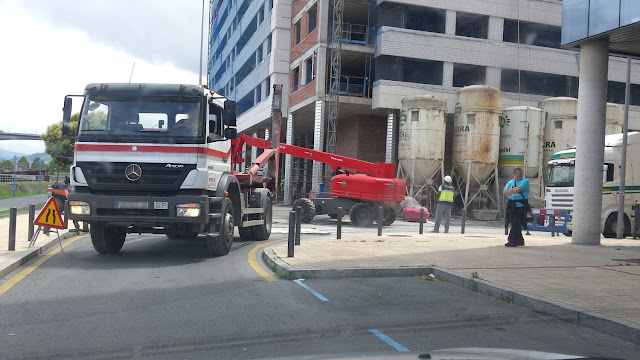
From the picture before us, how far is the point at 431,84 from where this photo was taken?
108 feet

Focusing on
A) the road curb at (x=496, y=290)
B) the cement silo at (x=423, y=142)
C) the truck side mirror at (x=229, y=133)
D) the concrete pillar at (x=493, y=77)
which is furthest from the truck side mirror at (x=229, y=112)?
the concrete pillar at (x=493, y=77)

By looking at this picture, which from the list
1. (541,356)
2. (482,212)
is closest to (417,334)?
(541,356)

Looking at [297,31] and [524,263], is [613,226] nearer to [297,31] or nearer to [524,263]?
[524,263]

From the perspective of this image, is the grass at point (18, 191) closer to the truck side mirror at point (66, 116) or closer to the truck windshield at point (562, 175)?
the truck side mirror at point (66, 116)

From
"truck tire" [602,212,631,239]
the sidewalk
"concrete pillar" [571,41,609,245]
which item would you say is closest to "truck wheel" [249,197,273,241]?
the sidewalk

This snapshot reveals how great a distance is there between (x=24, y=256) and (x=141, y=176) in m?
2.41

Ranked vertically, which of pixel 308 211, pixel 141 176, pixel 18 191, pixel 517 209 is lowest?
pixel 18 191

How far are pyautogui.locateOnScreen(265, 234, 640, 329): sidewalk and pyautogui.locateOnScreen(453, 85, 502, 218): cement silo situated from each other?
56.1 ft

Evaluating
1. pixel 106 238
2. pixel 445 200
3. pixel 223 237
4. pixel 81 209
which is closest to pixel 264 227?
pixel 223 237

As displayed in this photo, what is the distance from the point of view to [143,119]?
949 cm

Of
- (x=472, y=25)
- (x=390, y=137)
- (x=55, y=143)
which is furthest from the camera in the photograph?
(x=55, y=143)

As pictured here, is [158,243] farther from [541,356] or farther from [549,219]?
[549,219]

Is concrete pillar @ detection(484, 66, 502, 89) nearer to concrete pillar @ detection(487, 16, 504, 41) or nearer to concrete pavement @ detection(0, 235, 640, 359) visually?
concrete pillar @ detection(487, 16, 504, 41)

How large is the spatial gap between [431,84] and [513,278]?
26130mm
